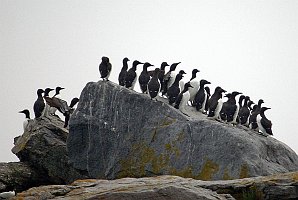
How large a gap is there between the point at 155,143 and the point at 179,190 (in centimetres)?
618

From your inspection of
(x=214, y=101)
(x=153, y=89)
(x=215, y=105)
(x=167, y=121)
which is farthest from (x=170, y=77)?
(x=167, y=121)

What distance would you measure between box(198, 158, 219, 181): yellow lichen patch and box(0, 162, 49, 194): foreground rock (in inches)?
246

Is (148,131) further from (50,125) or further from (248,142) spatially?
(50,125)

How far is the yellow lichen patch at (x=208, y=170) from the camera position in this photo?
40.6 feet

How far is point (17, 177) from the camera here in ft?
51.7

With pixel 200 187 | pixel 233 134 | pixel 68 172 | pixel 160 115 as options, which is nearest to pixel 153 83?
pixel 160 115

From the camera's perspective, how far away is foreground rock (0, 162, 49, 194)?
1551cm

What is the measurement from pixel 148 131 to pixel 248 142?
282cm

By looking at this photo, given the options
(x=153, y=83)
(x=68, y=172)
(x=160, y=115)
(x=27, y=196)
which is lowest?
(x=68, y=172)

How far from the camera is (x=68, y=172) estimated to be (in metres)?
16.0

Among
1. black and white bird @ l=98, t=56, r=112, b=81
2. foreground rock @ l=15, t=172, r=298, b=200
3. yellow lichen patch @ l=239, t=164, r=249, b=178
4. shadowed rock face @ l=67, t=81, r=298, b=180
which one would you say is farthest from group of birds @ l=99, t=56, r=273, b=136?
foreground rock @ l=15, t=172, r=298, b=200

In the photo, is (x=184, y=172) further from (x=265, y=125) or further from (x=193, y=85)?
(x=193, y=85)

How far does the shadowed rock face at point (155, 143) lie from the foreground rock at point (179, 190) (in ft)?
12.5

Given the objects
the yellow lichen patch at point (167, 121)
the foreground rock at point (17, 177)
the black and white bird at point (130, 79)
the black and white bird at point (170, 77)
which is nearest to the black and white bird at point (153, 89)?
the yellow lichen patch at point (167, 121)
